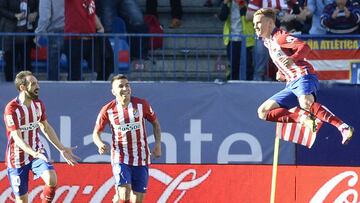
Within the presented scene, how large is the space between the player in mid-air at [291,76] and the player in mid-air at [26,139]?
2792 millimetres

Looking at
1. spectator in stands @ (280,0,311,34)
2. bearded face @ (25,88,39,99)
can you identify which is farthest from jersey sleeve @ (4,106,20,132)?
spectator in stands @ (280,0,311,34)

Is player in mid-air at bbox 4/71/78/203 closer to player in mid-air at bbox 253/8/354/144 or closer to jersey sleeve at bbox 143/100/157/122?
jersey sleeve at bbox 143/100/157/122

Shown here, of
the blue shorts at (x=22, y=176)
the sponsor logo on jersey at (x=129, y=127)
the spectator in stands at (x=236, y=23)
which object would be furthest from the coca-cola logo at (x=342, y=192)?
the blue shorts at (x=22, y=176)

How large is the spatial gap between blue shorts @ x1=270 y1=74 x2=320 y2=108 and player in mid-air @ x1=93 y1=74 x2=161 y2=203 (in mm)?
1761

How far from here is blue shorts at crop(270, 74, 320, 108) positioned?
58.5 ft

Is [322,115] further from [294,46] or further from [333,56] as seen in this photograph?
[333,56]

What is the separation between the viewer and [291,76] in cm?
1798

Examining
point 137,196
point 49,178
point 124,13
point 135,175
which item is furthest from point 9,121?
point 124,13

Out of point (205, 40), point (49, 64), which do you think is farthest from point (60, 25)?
point (205, 40)

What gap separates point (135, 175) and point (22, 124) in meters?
1.61

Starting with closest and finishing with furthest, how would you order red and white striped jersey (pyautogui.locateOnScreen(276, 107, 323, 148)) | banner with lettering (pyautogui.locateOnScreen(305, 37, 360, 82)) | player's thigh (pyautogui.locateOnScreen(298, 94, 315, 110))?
player's thigh (pyautogui.locateOnScreen(298, 94, 315, 110)), red and white striped jersey (pyautogui.locateOnScreen(276, 107, 323, 148)), banner with lettering (pyautogui.locateOnScreen(305, 37, 360, 82))

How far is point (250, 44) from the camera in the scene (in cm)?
2059

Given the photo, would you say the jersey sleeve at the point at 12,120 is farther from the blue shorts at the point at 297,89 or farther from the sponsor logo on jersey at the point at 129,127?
the blue shorts at the point at 297,89

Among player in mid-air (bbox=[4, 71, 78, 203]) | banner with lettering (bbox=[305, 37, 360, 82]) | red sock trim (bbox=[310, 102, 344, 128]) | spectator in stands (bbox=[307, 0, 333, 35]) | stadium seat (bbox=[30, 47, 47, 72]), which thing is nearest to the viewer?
red sock trim (bbox=[310, 102, 344, 128])
